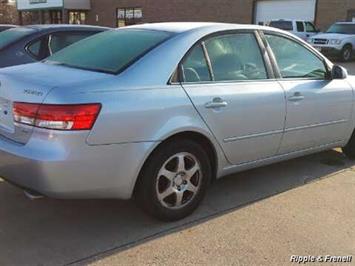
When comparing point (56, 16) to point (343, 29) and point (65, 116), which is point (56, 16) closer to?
point (343, 29)

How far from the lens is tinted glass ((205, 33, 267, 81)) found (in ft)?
14.5

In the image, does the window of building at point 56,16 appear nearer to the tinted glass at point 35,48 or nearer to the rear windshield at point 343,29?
the rear windshield at point 343,29

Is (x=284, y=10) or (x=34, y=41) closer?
(x=34, y=41)

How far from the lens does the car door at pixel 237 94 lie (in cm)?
422

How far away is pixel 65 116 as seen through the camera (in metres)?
3.46

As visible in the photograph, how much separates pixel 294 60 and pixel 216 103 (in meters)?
1.34

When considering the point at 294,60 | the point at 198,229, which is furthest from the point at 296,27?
the point at 198,229

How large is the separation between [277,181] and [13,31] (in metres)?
4.62

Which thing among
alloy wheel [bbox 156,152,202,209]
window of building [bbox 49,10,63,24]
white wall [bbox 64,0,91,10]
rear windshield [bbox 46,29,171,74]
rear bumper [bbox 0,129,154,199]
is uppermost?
rear windshield [bbox 46,29,171,74]

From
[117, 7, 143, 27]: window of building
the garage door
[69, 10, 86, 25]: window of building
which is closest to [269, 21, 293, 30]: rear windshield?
the garage door

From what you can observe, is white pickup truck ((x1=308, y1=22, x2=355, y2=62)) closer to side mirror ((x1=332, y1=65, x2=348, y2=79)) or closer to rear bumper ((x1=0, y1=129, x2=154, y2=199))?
side mirror ((x1=332, y1=65, x2=348, y2=79))

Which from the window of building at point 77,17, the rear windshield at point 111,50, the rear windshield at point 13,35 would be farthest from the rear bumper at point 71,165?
the window of building at point 77,17

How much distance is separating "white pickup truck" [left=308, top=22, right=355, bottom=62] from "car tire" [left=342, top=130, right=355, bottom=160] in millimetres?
17397

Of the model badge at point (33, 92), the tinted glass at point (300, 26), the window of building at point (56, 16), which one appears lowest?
the window of building at point (56, 16)
